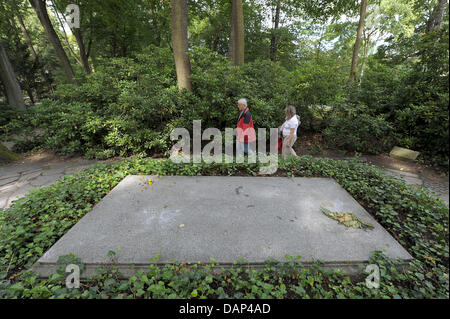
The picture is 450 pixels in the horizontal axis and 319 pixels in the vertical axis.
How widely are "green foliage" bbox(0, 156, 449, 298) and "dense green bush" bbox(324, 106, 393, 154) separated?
1.94 metres

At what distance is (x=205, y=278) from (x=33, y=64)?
2033 cm

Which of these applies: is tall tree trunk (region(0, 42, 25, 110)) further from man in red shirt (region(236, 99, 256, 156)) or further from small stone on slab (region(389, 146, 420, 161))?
small stone on slab (region(389, 146, 420, 161))

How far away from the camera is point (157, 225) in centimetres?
257

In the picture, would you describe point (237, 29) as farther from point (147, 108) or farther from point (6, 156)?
point (6, 156)

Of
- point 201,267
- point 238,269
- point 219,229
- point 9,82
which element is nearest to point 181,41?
point 219,229

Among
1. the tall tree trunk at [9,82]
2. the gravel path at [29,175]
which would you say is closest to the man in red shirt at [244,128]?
the gravel path at [29,175]

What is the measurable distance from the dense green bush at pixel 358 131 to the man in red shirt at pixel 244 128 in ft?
9.16

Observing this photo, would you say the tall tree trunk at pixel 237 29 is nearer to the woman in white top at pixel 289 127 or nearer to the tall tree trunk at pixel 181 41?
the tall tree trunk at pixel 181 41

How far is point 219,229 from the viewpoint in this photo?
251 centimetres

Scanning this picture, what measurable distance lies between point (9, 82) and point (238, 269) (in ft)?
44.7

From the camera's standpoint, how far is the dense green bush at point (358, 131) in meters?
4.67
